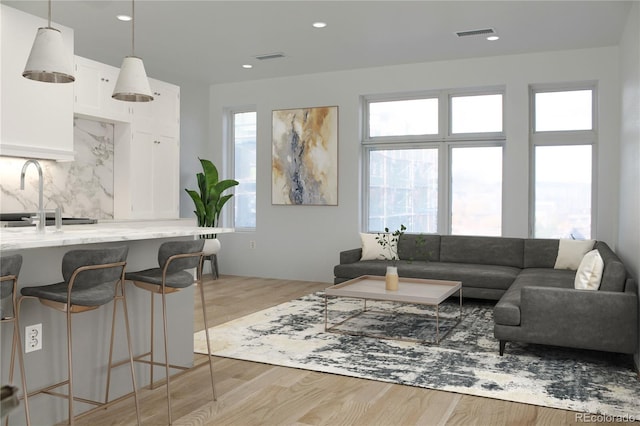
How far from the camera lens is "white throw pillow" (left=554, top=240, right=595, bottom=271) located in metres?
6.12

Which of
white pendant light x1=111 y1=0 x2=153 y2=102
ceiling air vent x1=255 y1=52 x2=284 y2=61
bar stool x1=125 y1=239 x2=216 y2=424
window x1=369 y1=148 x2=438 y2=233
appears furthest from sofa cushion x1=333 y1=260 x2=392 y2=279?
white pendant light x1=111 y1=0 x2=153 y2=102

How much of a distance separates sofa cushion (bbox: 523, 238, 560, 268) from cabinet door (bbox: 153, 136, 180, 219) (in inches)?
172

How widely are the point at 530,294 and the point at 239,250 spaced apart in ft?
17.0

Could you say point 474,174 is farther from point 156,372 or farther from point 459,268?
point 156,372

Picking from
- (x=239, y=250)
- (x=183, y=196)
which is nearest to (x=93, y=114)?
(x=183, y=196)

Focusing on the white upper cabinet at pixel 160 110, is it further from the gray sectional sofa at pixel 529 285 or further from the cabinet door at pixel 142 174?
the gray sectional sofa at pixel 529 285

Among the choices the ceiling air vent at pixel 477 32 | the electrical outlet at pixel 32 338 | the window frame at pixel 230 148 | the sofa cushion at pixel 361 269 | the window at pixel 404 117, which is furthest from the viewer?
the window frame at pixel 230 148

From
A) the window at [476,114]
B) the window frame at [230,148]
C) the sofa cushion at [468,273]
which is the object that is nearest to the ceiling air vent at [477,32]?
the window at [476,114]

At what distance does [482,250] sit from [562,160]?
148 cm

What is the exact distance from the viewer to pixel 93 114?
598cm

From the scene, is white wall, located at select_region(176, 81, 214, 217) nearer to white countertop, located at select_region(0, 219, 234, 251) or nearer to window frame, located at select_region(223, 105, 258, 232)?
window frame, located at select_region(223, 105, 258, 232)

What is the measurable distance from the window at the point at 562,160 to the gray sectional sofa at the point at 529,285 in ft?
1.70

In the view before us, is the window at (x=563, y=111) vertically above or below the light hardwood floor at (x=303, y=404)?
above

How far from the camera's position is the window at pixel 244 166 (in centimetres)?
852
